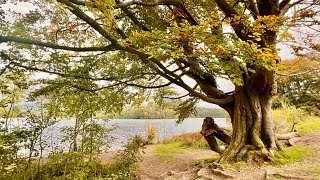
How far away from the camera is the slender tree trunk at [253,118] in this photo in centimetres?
659

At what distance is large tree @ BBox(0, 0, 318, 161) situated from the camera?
407 cm

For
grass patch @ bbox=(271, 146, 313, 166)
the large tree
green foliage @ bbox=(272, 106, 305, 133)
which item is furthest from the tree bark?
green foliage @ bbox=(272, 106, 305, 133)

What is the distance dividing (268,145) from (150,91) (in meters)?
4.35

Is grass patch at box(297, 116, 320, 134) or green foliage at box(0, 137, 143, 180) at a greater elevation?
grass patch at box(297, 116, 320, 134)

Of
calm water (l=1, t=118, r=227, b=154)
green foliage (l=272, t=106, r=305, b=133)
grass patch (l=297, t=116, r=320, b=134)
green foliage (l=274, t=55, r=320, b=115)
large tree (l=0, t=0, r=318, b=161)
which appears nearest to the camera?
large tree (l=0, t=0, r=318, b=161)

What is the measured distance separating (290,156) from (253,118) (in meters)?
1.29

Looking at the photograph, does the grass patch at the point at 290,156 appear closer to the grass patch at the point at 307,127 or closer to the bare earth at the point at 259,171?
the bare earth at the point at 259,171

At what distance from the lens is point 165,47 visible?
12.8 feet

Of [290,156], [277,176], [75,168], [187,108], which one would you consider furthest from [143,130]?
[277,176]

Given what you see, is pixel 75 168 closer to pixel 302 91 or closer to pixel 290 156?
pixel 290 156

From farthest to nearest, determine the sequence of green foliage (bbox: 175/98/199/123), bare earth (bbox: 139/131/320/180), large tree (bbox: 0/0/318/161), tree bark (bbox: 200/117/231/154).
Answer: green foliage (bbox: 175/98/199/123)
tree bark (bbox: 200/117/231/154)
bare earth (bbox: 139/131/320/180)
large tree (bbox: 0/0/318/161)

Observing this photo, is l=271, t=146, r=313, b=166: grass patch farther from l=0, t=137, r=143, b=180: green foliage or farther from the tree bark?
l=0, t=137, r=143, b=180: green foliage

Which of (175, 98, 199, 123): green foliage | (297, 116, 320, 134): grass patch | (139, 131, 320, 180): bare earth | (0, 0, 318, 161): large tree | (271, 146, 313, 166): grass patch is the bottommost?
(139, 131, 320, 180): bare earth

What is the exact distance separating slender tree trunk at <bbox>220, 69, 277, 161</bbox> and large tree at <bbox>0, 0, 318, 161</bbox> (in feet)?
0.08
